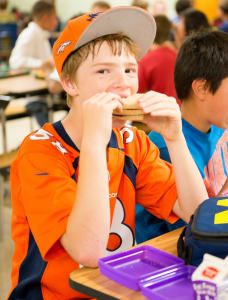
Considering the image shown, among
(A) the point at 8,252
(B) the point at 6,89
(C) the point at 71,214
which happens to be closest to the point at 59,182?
(C) the point at 71,214

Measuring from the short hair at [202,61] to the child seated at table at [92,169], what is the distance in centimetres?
27

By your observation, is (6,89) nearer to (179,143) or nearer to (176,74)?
(176,74)

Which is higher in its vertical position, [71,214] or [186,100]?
[186,100]

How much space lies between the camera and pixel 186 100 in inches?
66.4

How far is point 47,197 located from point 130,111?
35 cm

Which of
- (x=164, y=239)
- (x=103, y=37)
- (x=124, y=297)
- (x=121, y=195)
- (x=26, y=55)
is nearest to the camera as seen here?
(x=124, y=297)

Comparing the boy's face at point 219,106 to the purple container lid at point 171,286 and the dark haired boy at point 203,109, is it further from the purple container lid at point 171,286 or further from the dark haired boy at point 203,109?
the purple container lid at point 171,286

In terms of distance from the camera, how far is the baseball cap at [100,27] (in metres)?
1.22

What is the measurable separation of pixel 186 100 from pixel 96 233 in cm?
88

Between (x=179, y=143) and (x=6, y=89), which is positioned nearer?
(x=179, y=143)

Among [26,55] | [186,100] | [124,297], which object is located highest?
[26,55]

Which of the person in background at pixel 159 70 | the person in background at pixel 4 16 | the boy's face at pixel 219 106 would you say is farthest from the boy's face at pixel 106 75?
the person in background at pixel 4 16

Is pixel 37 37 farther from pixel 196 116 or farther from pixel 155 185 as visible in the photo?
pixel 155 185

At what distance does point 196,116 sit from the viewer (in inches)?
63.7
